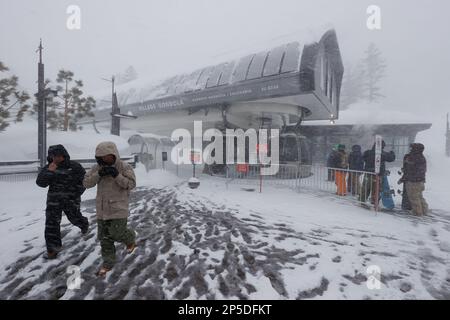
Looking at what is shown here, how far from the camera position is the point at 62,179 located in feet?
12.9

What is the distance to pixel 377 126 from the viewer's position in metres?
21.8

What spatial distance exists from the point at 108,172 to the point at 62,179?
1185mm

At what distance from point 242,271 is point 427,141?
77.7 metres

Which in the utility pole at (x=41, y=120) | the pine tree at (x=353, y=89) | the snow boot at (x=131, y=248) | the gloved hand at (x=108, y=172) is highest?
the pine tree at (x=353, y=89)

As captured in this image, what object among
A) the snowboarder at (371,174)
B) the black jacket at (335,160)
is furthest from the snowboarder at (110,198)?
the black jacket at (335,160)

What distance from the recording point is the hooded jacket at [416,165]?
6621mm

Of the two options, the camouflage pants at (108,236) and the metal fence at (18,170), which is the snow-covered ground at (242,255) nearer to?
the camouflage pants at (108,236)

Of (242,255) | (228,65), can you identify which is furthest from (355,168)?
(228,65)

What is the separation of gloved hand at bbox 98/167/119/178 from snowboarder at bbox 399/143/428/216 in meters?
7.11

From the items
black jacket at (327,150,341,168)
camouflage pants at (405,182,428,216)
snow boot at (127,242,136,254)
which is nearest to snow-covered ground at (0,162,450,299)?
snow boot at (127,242,136,254)

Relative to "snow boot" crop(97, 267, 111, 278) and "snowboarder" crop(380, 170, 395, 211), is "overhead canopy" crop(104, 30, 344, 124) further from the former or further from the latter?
"snow boot" crop(97, 267, 111, 278)

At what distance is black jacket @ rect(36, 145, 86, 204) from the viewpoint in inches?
149

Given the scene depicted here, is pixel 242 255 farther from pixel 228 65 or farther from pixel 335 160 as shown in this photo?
pixel 228 65

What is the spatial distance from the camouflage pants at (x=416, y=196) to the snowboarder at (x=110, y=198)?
23.3ft
